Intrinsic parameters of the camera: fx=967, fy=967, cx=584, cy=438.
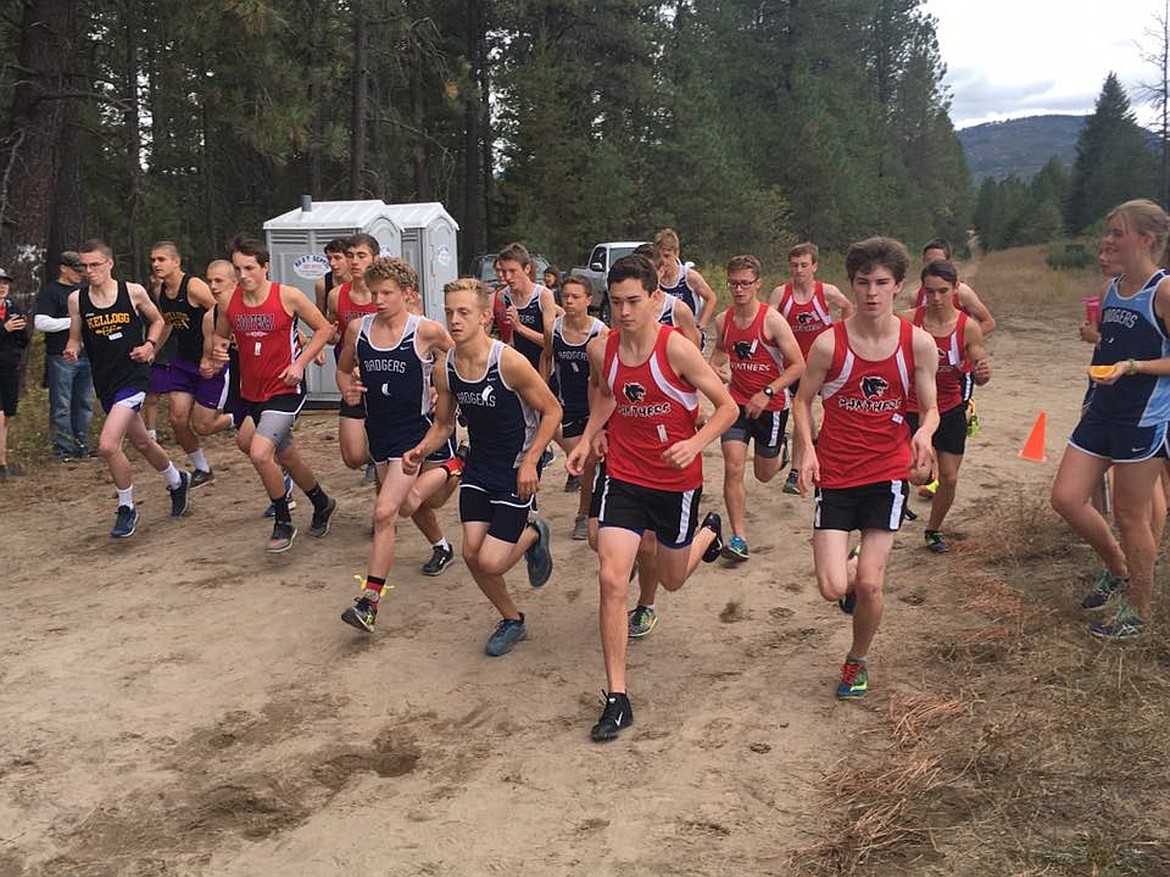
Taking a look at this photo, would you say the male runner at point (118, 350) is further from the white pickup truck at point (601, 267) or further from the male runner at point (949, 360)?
the white pickup truck at point (601, 267)

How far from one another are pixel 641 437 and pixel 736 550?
2.22 metres

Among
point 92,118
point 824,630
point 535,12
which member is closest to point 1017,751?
point 824,630

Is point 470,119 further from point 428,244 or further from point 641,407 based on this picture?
point 641,407

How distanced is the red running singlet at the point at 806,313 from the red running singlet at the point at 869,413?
10.1 feet

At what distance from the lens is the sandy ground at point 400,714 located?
→ 348cm

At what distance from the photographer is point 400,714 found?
4535mm

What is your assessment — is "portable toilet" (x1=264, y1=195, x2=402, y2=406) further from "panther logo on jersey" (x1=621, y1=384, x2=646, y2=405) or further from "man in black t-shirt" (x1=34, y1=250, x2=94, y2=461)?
"panther logo on jersey" (x1=621, y1=384, x2=646, y2=405)

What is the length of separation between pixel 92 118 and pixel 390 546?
59.9 feet

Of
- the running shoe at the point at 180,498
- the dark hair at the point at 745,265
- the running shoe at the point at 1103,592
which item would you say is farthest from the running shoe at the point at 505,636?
the running shoe at the point at 180,498

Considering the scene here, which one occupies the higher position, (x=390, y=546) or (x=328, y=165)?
(x=328, y=165)

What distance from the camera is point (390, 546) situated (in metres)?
5.33

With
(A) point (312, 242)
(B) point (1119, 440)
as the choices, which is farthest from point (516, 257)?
(A) point (312, 242)

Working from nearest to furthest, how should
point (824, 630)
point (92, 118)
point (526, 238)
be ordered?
point (824, 630) → point (92, 118) → point (526, 238)

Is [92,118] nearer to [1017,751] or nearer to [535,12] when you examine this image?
[535,12]
